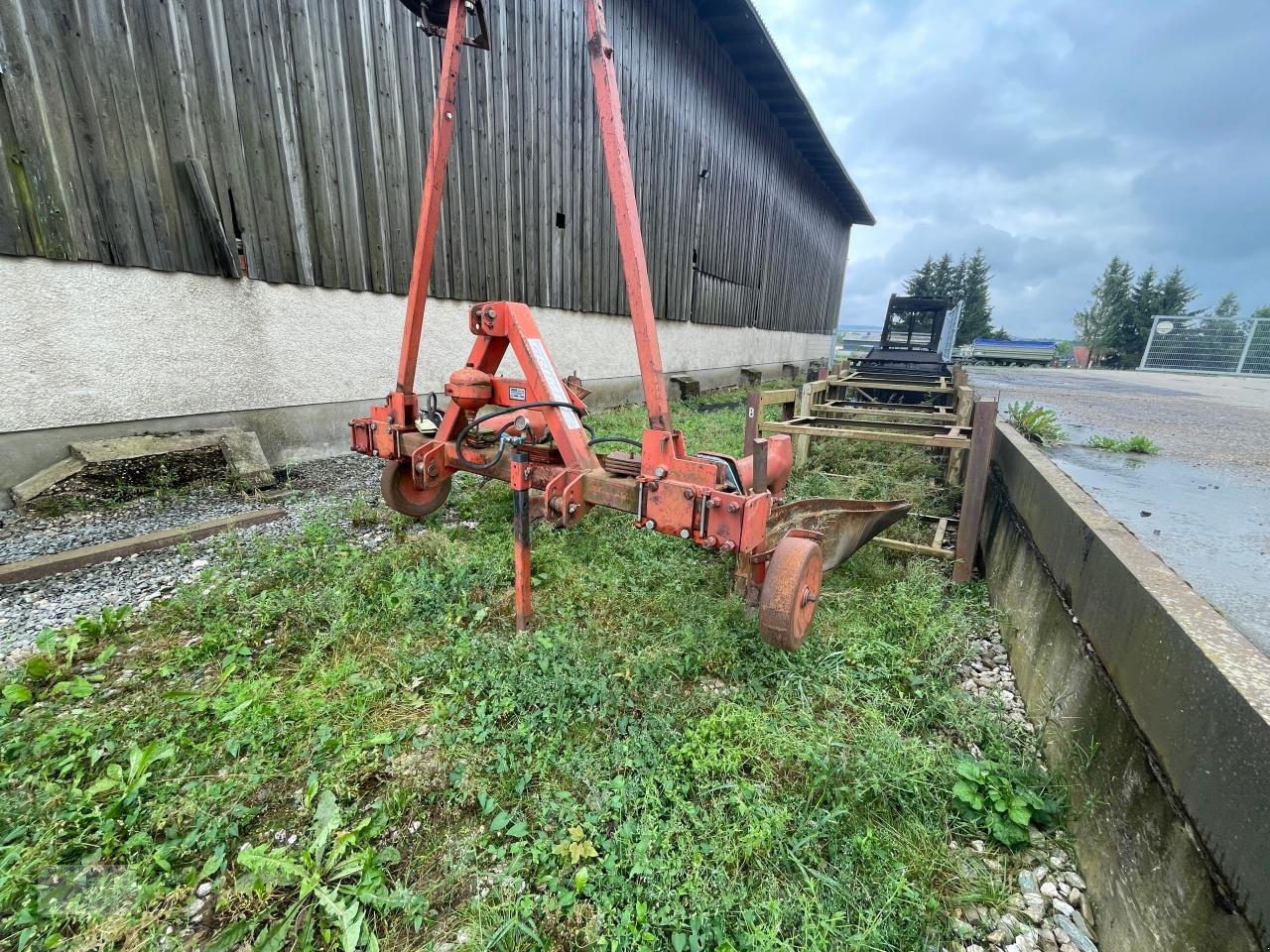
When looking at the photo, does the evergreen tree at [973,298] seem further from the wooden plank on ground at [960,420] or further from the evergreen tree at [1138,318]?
the wooden plank on ground at [960,420]

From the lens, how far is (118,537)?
3.33 metres

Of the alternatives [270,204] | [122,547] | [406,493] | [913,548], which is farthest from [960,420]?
[270,204]

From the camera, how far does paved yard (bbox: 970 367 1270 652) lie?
212 cm

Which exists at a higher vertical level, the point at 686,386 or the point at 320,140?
the point at 320,140

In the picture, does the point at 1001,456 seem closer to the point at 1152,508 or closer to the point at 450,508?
the point at 1152,508

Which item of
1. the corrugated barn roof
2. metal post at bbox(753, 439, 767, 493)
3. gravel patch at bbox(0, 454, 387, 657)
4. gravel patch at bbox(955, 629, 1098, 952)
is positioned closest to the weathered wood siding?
the corrugated barn roof

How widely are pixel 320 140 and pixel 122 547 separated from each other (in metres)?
4.29

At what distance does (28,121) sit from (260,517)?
3.11 meters

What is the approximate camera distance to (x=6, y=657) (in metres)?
2.27

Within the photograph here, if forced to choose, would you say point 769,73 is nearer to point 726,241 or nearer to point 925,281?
point 726,241

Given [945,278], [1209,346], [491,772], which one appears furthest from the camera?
[945,278]

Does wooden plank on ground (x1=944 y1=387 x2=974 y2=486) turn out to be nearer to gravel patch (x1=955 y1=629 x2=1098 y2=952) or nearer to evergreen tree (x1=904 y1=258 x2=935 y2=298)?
gravel patch (x1=955 y1=629 x2=1098 y2=952)

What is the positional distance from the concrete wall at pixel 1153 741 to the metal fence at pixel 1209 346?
20470mm

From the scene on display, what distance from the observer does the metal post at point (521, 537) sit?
8.31ft
